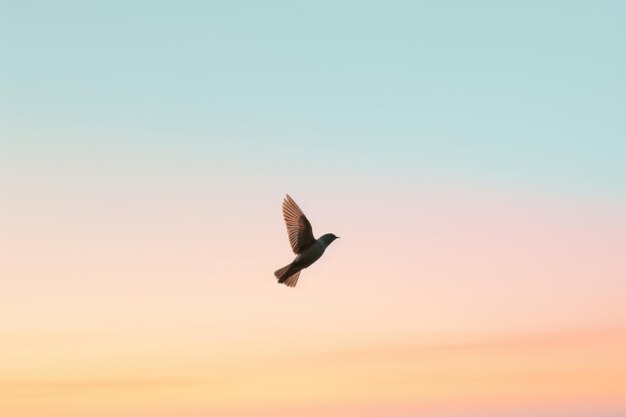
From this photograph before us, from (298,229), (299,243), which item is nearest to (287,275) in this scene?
(299,243)

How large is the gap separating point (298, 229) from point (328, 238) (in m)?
1.44

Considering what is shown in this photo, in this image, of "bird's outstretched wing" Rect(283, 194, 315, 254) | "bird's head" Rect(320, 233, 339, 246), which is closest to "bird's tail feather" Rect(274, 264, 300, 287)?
"bird's outstretched wing" Rect(283, 194, 315, 254)

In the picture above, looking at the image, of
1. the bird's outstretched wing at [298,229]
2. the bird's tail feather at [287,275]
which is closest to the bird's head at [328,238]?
the bird's outstretched wing at [298,229]

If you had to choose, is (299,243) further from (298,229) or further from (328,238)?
(328,238)

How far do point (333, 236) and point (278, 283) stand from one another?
3.27 metres

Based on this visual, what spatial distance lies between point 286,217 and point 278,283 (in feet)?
10.9

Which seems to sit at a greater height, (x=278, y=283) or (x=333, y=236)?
(x=333, y=236)

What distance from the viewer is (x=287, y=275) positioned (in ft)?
102

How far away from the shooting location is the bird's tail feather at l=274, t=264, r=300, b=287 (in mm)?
31016

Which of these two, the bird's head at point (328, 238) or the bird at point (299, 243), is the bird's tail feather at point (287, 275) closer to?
the bird at point (299, 243)

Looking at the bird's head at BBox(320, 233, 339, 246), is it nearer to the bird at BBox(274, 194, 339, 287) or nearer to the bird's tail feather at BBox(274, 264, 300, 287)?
the bird at BBox(274, 194, 339, 287)

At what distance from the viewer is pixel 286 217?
106 feet

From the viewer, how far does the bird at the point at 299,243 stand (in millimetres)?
30906

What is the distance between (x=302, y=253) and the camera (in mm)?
31203
